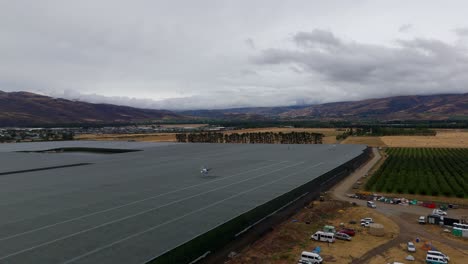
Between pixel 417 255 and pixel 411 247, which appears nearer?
pixel 417 255

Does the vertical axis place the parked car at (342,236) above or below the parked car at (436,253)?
below

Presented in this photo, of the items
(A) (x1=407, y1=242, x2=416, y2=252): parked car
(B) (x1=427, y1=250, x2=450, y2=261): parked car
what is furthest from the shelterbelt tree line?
(B) (x1=427, y1=250, x2=450, y2=261): parked car

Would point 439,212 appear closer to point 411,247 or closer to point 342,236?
point 411,247

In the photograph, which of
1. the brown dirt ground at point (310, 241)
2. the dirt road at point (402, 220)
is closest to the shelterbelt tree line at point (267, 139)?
the dirt road at point (402, 220)

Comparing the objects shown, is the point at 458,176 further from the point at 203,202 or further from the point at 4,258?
the point at 4,258

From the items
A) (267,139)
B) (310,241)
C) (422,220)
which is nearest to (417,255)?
(310,241)

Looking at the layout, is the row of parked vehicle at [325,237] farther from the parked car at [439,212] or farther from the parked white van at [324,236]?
the parked car at [439,212]
